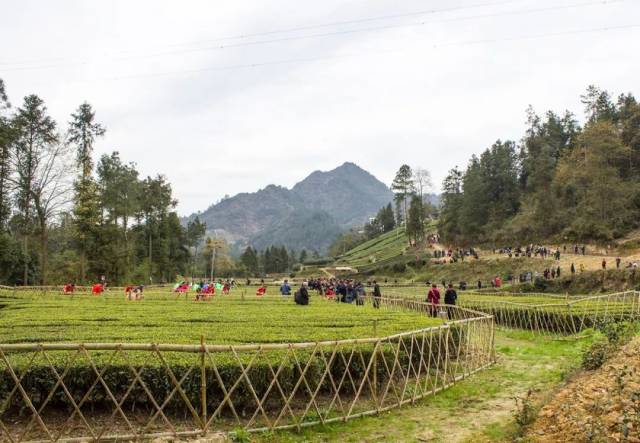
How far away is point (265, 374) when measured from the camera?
919cm

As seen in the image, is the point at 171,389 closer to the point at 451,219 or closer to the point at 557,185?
the point at 557,185

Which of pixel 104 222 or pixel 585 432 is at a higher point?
pixel 104 222

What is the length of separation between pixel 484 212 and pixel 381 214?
60.8 metres

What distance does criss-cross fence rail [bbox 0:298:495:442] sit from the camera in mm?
7980

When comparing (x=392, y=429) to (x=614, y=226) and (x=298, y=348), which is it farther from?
(x=614, y=226)

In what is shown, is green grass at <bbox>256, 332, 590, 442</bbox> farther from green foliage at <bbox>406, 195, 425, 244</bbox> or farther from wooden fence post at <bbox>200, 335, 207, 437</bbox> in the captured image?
green foliage at <bbox>406, 195, 425, 244</bbox>

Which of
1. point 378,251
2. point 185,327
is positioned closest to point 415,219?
point 378,251

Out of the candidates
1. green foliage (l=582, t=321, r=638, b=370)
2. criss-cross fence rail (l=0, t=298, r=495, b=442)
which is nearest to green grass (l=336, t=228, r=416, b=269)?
green foliage (l=582, t=321, r=638, b=370)

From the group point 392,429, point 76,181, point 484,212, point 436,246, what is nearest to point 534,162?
point 484,212

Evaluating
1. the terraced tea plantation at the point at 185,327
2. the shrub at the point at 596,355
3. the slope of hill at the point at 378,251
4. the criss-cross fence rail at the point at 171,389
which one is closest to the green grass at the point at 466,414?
the criss-cross fence rail at the point at 171,389

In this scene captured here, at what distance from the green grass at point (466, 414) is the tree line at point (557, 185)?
142ft

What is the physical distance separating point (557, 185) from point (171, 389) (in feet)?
215

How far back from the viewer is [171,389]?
866 cm

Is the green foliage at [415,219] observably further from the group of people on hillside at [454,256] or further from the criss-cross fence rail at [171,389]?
the criss-cross fence rail at [171,389]
